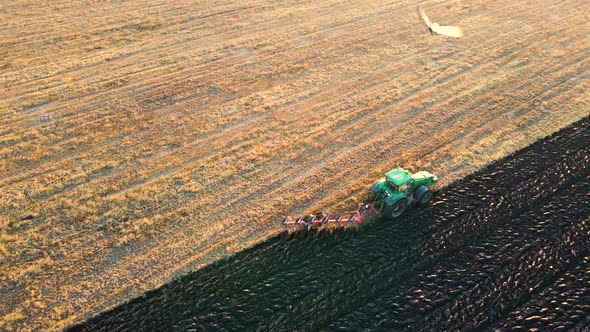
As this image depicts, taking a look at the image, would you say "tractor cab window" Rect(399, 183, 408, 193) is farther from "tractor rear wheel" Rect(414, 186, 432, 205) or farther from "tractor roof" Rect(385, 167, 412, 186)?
"tractor rear wheel" Rect(414, 186, 432, 205)

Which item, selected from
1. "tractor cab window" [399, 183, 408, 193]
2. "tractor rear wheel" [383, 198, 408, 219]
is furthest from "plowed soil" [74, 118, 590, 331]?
"tractor cab window" [399, 183, 408, 193]

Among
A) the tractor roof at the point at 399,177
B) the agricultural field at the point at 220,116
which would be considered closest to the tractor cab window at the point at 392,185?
the tractor roof at the point at 399,177

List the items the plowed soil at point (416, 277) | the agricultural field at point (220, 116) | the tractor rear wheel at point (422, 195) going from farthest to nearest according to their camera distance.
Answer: the tractor rear wheel at point (422, 195), the agricultural field at point (220, 116), the plowed soil at point (416, 277)

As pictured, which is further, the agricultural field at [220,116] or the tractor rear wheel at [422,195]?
the tractor rear wheel at [422,195]

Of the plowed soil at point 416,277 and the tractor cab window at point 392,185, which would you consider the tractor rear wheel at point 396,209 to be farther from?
the tractor cab window at point 392,185

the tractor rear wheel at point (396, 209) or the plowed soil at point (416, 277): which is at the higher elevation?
the tractor rear wheel at point (396, 209)

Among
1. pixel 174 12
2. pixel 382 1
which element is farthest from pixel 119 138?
pixel 382 1

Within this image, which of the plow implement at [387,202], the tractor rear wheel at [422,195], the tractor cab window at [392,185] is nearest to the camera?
the plow implement at [387,202]

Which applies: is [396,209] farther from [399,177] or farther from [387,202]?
[399,177]
